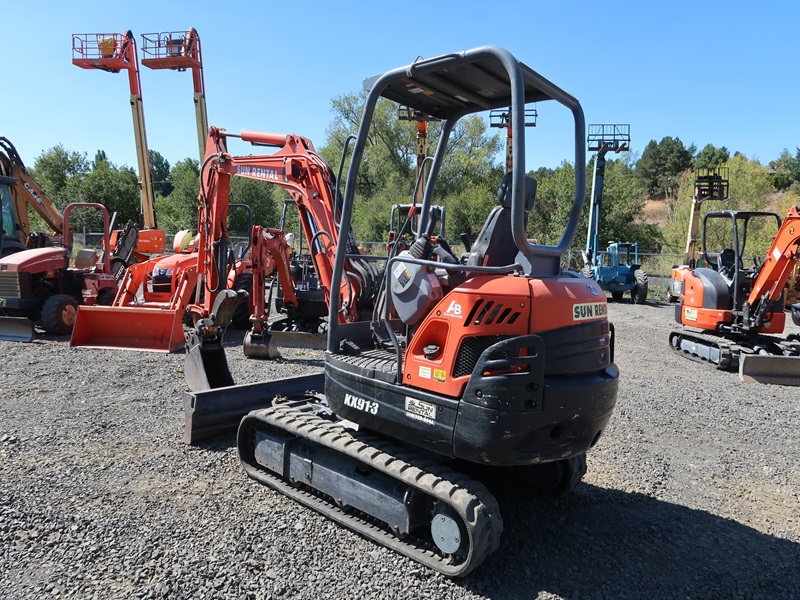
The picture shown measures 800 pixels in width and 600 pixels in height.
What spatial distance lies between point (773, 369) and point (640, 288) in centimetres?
1183

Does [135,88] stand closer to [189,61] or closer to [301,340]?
[189,61]

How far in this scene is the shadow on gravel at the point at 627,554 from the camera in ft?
10.8

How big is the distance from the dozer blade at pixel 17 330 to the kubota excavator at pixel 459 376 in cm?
779

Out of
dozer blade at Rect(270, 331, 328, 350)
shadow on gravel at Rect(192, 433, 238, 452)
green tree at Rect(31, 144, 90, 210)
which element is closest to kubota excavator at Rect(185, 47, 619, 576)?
shadow on gravel at Rect(192, 433, 238, 452)

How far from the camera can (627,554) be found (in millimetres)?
3648

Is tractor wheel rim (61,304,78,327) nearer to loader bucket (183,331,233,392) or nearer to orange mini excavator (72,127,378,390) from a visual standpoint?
orange mini excavator (72,127,378,390)

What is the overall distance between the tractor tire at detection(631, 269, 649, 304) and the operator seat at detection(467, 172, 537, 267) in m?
18.0

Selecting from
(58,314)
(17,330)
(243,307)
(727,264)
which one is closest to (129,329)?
(58,314)

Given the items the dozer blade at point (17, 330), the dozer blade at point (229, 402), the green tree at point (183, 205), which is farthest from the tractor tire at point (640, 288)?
the green tree at point (183, 205)

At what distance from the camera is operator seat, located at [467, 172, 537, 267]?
11.5ft

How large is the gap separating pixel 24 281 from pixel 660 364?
1124cm

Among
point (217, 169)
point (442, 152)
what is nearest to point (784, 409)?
point (442, 152)

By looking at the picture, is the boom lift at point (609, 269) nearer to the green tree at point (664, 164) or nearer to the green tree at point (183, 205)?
the green tree at point (183, 205)

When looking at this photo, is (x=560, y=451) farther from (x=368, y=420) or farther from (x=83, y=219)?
(x=83, y=219)
